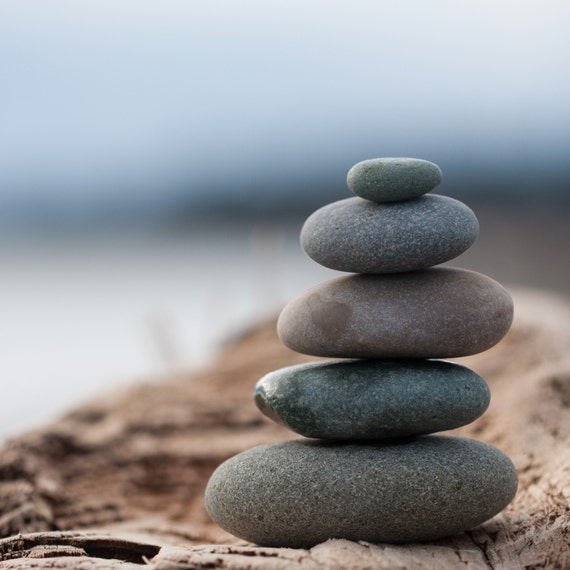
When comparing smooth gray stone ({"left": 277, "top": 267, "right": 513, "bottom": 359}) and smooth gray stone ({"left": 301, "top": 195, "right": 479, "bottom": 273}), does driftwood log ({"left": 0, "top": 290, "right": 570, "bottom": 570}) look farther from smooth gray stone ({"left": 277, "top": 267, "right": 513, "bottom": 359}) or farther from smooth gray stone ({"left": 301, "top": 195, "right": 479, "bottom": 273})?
smooth gray stone ({"left": 301, "top": 195, "right": 479, "bottom": 273})

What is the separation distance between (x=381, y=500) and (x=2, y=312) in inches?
603

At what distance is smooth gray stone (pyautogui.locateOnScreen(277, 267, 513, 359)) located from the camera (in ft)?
12.3

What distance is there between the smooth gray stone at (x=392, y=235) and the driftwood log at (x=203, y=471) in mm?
1200

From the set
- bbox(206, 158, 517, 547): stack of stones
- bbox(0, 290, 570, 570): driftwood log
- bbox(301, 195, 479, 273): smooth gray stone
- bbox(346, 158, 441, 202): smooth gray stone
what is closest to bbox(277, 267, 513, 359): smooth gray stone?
bbox(206, 158, 517, 547): stack of stones

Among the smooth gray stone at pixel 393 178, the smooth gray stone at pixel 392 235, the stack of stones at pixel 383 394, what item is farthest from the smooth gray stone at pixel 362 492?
the smooth gray stone at pixel 393 178

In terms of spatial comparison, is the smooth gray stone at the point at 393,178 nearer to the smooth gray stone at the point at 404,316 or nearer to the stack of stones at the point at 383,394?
the stack of stones at the point at 383,394

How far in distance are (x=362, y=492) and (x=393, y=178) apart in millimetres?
1354

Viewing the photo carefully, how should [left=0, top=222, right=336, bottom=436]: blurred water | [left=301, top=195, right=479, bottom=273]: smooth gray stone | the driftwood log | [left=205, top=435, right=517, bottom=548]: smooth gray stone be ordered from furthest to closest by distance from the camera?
[left=0, top=222, right=336, bottom=436]: blurred water → [left=301, top=195, right=479, bottom=273]: smooth gray stone → [left=205, top=435, right=517, bottom=548]: smooth gray stone → the driftwood log

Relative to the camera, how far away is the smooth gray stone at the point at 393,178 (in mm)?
3758

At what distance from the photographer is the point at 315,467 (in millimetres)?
3672

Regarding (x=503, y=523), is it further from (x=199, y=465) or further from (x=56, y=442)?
(x=56, y=442)

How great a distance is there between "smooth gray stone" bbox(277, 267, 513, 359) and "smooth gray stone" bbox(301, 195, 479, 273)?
0.12 metres

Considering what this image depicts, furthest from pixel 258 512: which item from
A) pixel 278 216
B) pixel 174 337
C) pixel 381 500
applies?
pixel 278 216

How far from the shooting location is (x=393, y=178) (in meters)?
3.75
